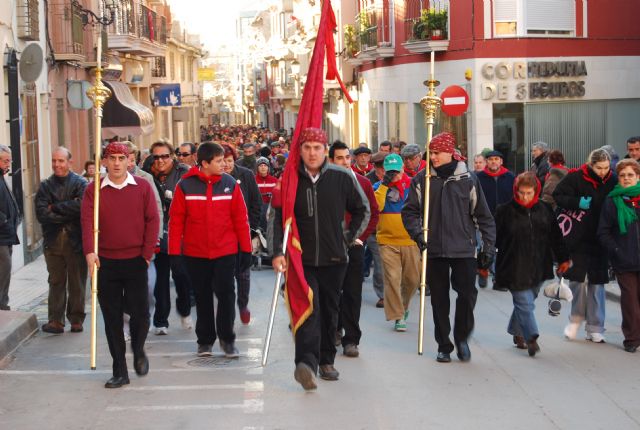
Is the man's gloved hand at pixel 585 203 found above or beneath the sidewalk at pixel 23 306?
above

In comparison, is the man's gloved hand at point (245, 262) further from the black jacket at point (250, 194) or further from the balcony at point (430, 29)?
the balcony at point (430, 29)

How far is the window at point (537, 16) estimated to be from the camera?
24.5 meters

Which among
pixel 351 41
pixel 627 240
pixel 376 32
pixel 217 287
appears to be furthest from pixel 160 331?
pixel 351 41

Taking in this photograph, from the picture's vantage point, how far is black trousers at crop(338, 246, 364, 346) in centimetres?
949

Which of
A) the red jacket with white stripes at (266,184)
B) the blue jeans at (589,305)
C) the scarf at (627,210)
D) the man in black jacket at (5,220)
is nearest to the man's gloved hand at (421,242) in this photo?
the scarf at (627,210)

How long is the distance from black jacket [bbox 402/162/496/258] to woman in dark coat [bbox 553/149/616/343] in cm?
140

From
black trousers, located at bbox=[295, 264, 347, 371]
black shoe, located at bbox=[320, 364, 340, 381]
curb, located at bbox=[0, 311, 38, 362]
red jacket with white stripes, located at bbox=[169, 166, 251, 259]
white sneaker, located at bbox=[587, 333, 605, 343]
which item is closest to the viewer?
black trousers, located at bbox=[295, 264, 347, 371]

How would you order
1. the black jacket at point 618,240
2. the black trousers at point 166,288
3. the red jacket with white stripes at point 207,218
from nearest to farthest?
the red jacket with white stripes at point 207,218, the black jacket at point 618,240, the black trousers at point 166,288

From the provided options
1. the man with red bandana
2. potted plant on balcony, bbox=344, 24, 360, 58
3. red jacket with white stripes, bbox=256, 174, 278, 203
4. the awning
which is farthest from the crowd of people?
potted plant on balcony, bbox=344, 24, 360, 58

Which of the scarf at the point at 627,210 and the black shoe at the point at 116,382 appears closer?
the black shoe at the point at 116,382

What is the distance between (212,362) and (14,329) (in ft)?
6.64

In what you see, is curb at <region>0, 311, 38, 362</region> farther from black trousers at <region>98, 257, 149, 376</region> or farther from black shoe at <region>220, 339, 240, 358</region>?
black shoe at <region>220, 339, 240, 358</region>

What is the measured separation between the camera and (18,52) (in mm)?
18062

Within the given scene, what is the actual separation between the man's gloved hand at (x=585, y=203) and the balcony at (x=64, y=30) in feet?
49.7
